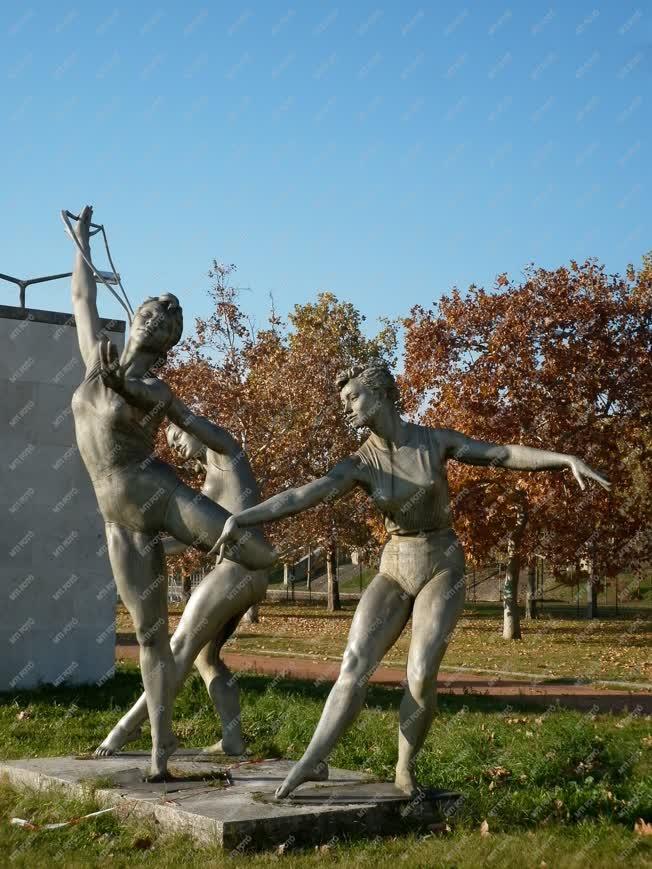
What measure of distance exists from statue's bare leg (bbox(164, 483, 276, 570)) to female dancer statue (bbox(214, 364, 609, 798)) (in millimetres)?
334

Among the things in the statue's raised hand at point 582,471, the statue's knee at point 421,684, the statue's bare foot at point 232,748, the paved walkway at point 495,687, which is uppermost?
the statue's raised hand at point 582,471

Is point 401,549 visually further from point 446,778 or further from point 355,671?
point 446,778

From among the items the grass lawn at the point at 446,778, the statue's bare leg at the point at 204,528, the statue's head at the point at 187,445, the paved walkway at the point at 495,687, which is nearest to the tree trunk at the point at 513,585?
the paved walkway at the point at 495,687

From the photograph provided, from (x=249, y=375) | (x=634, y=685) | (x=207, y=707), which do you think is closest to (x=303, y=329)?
(x=249, y=375)

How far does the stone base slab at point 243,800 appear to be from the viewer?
5.33 metres

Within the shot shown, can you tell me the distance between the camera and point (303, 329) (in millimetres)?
38062

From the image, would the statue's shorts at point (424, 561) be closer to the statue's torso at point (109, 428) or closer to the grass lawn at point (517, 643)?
the statue's torso at point (109, 428)

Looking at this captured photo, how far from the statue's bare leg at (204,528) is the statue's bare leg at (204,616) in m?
0.65

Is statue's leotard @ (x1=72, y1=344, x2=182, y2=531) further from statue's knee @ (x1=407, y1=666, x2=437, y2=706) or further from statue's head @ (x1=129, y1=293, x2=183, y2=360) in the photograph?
statue's knee @ (x1=407, y1=666, x2=437, y2=706)

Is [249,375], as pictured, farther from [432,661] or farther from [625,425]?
[432,661]

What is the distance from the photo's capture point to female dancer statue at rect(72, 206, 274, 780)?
6.29 meters

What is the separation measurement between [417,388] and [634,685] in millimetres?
10299

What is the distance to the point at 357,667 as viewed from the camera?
5.75 m

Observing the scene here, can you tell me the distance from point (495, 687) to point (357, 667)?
379 inches
